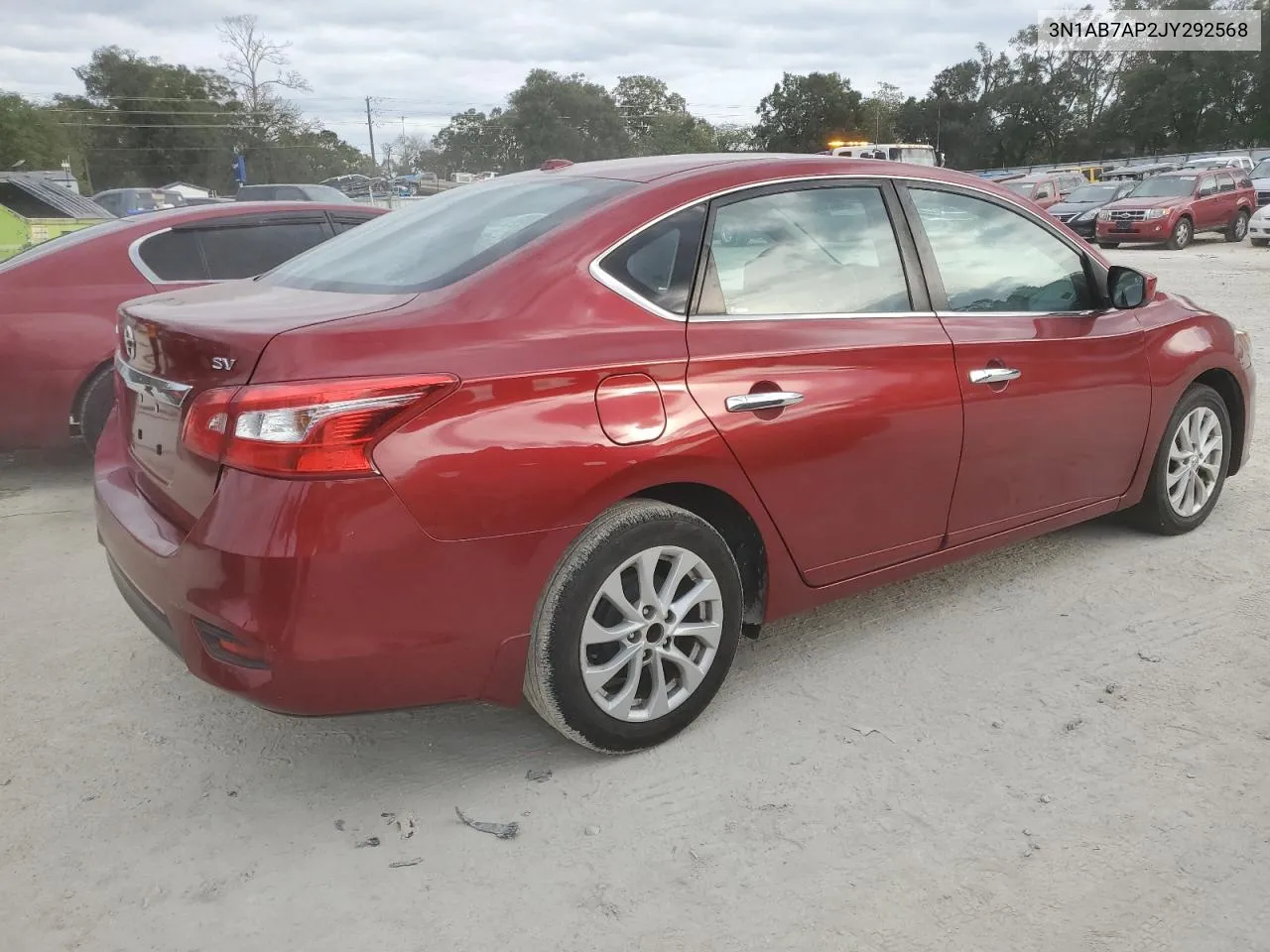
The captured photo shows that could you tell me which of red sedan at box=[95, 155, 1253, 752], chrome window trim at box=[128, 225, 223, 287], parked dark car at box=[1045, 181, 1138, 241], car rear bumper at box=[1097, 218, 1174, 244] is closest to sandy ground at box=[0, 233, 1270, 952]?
red sedan at box=[95, 155, 1253, 752]

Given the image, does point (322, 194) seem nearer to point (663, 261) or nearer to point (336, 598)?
point (663, 261)

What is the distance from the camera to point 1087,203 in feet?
82.6

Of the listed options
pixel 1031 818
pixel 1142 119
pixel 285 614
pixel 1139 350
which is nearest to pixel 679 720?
pixel 1031 818

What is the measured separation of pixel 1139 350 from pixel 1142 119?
7672 centimetres

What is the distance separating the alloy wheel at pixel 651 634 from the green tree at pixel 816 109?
8373 cm

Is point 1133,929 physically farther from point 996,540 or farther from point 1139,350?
point 1139,350

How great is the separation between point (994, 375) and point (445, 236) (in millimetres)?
1858

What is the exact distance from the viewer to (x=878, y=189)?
350cm

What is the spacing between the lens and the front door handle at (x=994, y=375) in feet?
11.6

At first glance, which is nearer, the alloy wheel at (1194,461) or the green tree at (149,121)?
the alloy wheel at (1194,461)

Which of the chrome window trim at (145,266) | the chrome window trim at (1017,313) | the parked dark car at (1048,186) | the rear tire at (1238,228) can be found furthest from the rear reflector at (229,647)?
the parked dark car at (1048,186)

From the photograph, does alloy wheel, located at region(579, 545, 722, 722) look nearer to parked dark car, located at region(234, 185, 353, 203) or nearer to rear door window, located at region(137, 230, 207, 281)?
rear door window, located at region(137, 230, 207, 281)

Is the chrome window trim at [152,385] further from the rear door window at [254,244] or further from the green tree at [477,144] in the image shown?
the green tree at [477,144]

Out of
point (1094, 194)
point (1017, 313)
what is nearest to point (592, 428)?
point (1017, 313)
